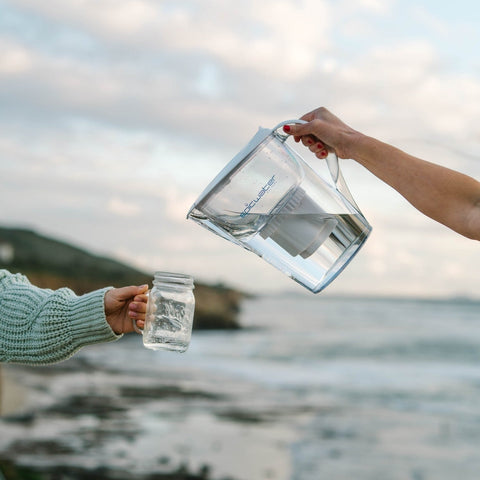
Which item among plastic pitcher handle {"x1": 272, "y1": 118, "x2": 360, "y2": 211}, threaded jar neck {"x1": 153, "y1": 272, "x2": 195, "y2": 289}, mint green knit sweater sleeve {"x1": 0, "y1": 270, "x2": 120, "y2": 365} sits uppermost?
plastic pitcher handle {"x1": 272, "y1": 118, "x2": 360, "y2": 211}

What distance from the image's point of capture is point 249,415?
11555 millimetres

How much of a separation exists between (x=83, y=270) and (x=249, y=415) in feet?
59.4

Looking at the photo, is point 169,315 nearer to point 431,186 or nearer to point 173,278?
point 173,278

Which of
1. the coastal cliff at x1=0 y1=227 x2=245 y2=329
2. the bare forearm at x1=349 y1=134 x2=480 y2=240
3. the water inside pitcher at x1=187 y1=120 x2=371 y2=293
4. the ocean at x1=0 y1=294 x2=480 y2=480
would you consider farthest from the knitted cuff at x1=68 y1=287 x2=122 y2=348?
the coastal cliff at x1=0 y1=227 x2=245 y2=329

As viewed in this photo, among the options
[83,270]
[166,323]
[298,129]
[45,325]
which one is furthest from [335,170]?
[83,270]

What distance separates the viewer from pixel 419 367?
18.6m

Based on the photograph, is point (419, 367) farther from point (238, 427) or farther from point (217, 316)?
point (217, 316)

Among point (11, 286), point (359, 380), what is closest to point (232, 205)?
point (11, 286)

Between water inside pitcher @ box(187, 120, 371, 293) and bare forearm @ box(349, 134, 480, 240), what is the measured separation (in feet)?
0.78

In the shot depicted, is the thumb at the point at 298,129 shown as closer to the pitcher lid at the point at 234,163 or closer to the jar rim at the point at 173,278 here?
the pitcher lid at the point at 234,163

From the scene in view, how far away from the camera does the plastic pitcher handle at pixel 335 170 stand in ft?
6.38

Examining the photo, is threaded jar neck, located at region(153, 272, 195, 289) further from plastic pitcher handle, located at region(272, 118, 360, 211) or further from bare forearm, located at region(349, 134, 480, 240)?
bare forearm, located at region(349, 134, 480, 240)

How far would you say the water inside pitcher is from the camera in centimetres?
193

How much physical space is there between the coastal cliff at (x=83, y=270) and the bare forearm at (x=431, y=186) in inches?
956
